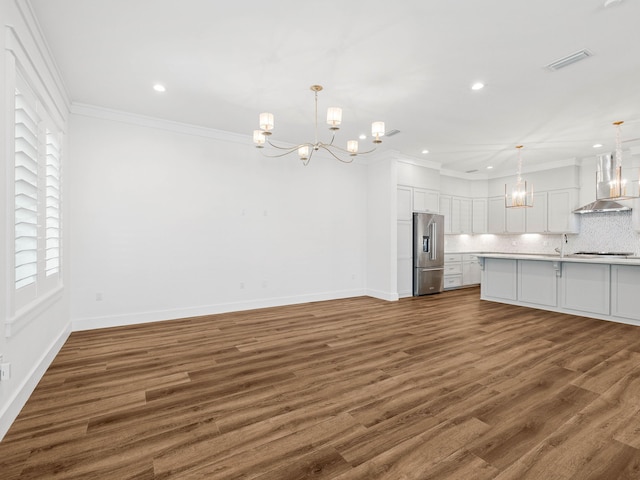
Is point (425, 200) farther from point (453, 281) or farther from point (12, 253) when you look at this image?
point (12, 253)

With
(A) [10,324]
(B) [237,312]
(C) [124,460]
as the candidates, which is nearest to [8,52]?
(A) [10,324]

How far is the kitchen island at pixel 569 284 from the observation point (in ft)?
15.5

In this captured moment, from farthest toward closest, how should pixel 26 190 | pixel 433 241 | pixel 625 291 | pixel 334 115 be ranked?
pixel 433 241
pixel 625 291
pixel 334 115
pixel 26 190

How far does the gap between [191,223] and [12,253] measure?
9.47ft

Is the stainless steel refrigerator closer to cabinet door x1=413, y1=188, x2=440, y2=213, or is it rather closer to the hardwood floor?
cabinet door x1=413, y1=188, x2=440, y2=213

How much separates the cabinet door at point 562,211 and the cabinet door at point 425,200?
2675 mm

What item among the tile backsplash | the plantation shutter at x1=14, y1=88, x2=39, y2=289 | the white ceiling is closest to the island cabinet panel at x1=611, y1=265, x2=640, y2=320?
the white ceiling

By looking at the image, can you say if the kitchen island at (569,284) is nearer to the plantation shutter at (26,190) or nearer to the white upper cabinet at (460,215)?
the white upper cabinet at (460,215)

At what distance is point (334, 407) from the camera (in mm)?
2436

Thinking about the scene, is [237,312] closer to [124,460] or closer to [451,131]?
[124,460]

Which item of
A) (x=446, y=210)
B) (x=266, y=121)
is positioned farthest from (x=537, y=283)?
(x=266, y=121)

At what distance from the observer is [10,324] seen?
7.15ft

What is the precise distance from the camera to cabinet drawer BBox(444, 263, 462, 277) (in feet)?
26.5

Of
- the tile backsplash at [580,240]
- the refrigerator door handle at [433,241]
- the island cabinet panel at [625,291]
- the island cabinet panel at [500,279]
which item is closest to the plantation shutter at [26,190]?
the refrigerator door handle at [433,241]
